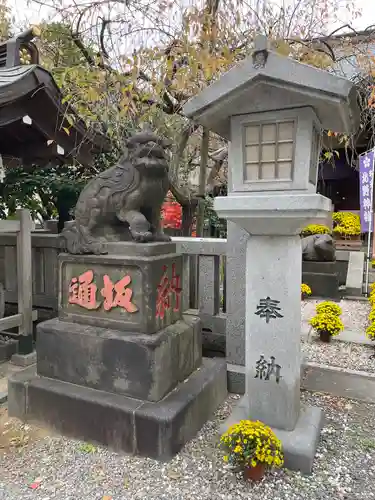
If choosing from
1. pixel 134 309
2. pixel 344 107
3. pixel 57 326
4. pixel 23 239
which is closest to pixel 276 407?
pixel 134 309

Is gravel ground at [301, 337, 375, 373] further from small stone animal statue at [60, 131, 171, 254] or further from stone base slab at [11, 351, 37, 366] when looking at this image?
stone base slab at [11, 351, 37, 366]

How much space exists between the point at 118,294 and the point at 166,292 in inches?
17.3

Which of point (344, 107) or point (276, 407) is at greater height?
point (344, 107)

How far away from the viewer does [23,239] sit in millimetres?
4566

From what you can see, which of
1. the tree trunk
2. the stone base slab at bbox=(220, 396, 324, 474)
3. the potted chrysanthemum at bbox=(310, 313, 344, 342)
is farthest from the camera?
the tree trunk

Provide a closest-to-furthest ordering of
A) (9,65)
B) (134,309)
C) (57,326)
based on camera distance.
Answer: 1. (134,309)
2. (57,326)
3. (9,65)

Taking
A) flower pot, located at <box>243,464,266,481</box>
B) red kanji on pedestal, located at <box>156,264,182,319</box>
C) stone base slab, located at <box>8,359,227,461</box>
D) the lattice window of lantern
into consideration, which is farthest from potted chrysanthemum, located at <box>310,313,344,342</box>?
the lattice window of lantern

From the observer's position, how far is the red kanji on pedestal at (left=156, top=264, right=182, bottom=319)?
10.5 feet

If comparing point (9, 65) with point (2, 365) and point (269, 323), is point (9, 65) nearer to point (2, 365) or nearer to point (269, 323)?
point (2, 365)

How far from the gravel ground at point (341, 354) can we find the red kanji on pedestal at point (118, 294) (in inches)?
120

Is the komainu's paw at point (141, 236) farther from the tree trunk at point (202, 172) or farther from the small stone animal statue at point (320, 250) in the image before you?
the small stone animal statue at point (320, 250)

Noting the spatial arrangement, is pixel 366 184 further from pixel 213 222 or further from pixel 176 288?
→ pixel 176 288

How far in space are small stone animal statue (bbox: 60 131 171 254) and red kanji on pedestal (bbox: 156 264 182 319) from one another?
38 centimetres

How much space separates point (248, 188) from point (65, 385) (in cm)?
239
